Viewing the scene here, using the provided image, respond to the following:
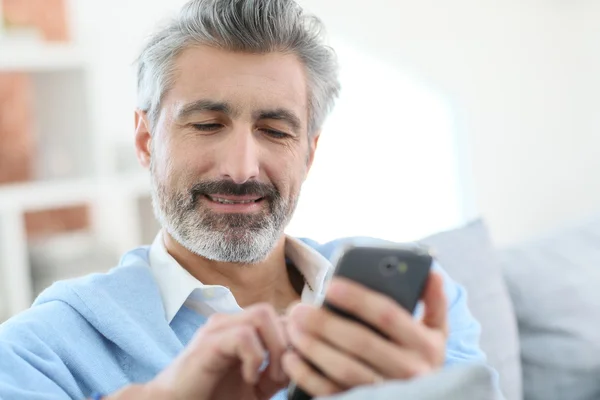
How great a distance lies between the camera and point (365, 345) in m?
0.77

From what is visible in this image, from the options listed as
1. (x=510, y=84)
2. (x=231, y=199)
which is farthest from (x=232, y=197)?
(x=510, y=84)

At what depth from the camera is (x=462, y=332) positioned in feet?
5.22

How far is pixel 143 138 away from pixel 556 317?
1056 millimetres

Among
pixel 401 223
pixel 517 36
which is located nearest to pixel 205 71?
pixel 401 223

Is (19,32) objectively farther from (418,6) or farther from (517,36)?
(517,36)

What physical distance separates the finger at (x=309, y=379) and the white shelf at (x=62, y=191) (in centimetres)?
240

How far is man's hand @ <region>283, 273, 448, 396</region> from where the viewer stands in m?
0.77

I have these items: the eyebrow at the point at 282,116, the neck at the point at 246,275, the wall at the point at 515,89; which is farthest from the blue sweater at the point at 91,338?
the wall at the point at 515,89

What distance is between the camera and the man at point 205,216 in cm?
124

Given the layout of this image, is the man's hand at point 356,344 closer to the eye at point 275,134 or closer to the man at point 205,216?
the man at point 205,216

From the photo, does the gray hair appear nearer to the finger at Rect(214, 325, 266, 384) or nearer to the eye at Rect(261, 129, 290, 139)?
the eye at Rect(261, 129, 290, 139)

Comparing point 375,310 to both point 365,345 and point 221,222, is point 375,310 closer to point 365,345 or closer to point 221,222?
point 365,345

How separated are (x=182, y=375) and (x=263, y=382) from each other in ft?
0.42

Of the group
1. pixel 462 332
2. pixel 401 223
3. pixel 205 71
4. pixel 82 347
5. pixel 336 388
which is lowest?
pixel 401 223
